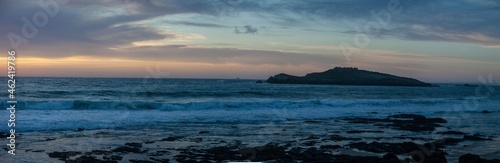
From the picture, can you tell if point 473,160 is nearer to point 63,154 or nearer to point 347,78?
point 63,154

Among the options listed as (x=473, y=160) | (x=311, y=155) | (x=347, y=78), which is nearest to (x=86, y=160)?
(x=311, y=155)

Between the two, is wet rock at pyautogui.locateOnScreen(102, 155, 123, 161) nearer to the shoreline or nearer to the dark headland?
the shoreline

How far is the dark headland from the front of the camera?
11634cm

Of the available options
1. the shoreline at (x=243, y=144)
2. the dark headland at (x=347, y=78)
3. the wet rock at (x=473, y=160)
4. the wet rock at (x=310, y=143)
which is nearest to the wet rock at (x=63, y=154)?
the shoreline at (x=243, y=144)

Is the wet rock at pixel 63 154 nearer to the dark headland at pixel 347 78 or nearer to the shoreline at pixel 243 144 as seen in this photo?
the shoreline at pixel 243 144

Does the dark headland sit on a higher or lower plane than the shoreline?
higher

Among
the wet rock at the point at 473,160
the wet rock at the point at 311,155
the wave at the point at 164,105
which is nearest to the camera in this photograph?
the wet rock at the point at 473,160

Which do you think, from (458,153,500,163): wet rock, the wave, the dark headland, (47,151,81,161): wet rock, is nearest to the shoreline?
(47,151,81,161): wet rock

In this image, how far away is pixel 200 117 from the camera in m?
26.6

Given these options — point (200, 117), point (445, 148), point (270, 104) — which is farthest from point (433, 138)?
point (270, 104)

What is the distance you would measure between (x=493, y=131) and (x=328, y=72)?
109m

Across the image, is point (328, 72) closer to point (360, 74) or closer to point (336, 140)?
point (360, 74)

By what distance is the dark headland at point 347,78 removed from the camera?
116m

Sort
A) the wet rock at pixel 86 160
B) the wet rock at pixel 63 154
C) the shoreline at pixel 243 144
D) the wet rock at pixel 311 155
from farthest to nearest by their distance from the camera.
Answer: the shoreline at pixel 243 144 → the wet rock at pixel 311 155 → the wet rock at pixel 63 154 → the wet rock at pixel 86 160
